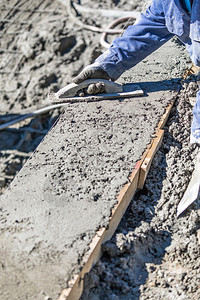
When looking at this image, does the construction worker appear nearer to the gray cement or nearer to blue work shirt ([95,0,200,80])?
blue work shirt ([95,0,200,80])

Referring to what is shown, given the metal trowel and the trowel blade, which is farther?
the metal trowel

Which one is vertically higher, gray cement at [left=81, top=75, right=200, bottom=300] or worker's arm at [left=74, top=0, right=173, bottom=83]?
worker's arm at [left=74, top=0, right=173, bottom=83]

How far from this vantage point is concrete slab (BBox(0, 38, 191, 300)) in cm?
220

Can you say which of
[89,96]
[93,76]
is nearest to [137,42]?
[93,76]

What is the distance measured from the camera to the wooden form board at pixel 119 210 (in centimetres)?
214

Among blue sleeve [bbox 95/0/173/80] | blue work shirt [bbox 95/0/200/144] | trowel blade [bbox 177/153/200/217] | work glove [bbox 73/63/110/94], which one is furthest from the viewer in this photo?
work glove [bbox 73/63/110/94]

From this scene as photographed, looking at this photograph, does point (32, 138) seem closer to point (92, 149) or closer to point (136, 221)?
point (92, 149)

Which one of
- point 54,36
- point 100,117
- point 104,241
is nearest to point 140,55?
point 100,117

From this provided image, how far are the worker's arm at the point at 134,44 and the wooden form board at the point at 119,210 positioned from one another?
1.99 feet

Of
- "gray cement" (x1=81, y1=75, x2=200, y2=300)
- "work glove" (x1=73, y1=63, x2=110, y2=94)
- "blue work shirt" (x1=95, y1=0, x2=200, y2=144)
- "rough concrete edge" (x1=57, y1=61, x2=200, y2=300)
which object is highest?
"blue work shirt" (x1=95, y1=0, x2=200, y2=144)

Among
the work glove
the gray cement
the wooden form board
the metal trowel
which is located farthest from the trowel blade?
the work glove

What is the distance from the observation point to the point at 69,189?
2732 millimetres

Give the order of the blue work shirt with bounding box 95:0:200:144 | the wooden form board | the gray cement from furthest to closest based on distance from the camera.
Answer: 1. the blue work shirt with bounding box 95:0:200:144
2. the gray cement
3. the wooden form board

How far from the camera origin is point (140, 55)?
371 centimetres
